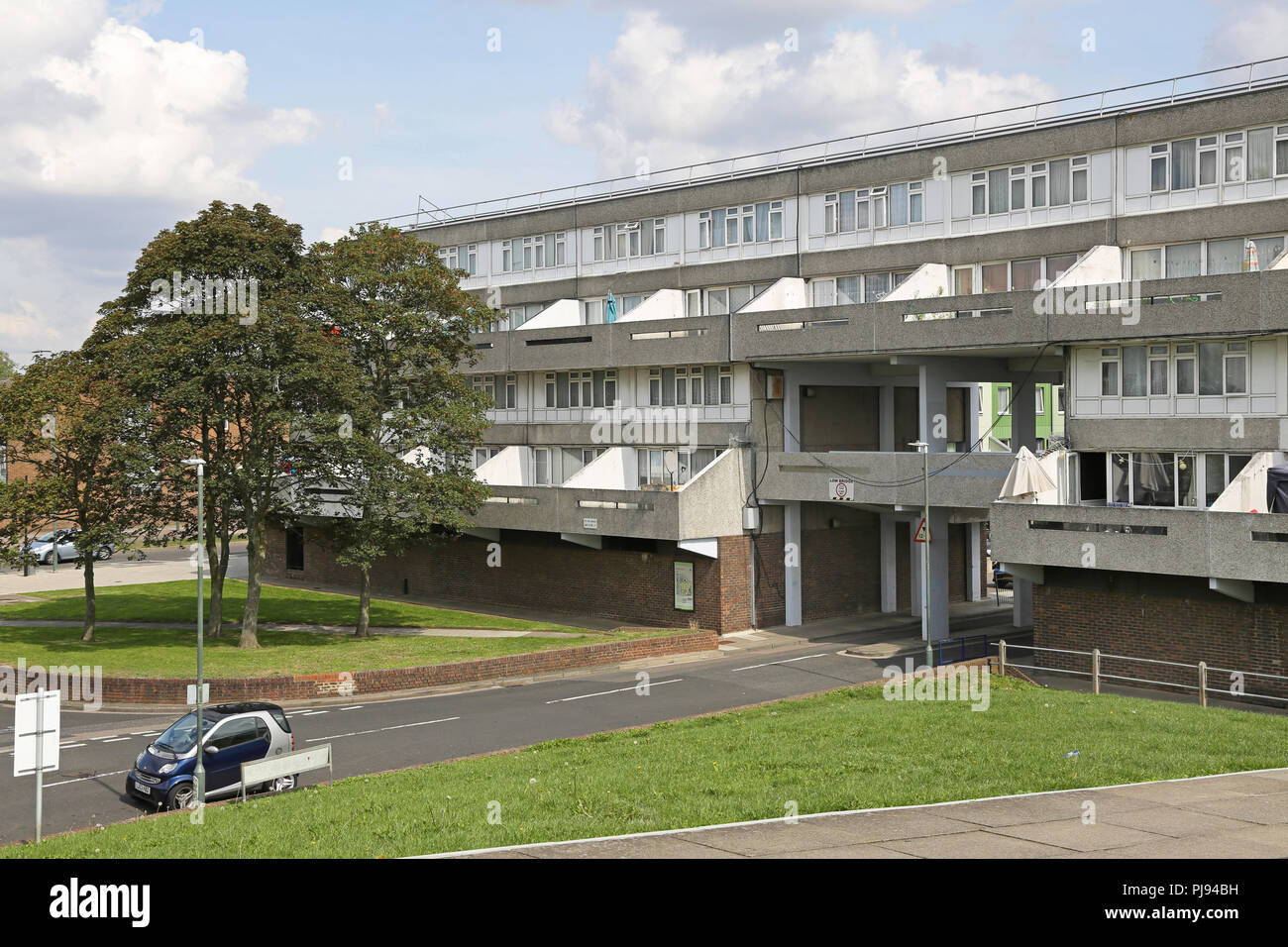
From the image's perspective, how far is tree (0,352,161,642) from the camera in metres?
34.8

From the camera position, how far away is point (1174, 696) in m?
27.8

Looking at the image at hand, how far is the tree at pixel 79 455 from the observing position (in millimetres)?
34781

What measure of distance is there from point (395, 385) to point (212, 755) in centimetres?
1946

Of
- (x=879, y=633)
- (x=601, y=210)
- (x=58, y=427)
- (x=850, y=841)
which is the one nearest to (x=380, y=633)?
(x=58, y=427)

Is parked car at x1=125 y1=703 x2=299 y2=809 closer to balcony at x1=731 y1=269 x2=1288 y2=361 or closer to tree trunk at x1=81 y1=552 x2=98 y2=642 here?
tree trunk at x1=81 y1=552 x2=98 y2=642

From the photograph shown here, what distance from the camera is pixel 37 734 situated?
17469 millimetres

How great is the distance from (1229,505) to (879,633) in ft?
50.0

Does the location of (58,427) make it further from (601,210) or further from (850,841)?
(850,841)

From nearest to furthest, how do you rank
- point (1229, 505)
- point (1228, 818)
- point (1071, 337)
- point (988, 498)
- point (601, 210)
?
point (1228, 818) < point (1229, 505) < point (1071, 337) < point (988, 498) < point (601, 210)

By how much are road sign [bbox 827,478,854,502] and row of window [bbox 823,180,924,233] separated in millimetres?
9308

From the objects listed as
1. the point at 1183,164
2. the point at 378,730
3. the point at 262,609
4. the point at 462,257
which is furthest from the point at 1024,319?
the point at 462,257

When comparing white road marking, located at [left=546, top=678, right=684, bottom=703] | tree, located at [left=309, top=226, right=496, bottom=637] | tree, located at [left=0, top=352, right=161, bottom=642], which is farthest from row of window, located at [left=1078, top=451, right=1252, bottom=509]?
tree, located at [left=0, top=352, right=161, bottom=642]

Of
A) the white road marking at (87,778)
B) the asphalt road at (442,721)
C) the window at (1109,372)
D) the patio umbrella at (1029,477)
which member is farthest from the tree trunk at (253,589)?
the window at (1109,372)

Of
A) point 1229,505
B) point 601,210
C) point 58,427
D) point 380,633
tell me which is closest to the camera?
point 1229,505
